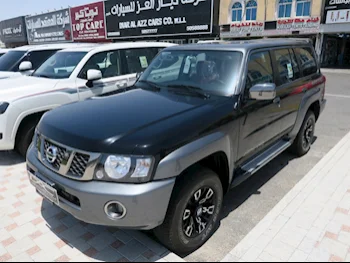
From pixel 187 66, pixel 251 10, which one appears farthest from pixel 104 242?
pixel 251 10

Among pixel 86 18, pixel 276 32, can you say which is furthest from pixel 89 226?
pixel 86 18

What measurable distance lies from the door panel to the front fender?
1.63 feet

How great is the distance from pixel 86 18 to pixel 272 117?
124 ft

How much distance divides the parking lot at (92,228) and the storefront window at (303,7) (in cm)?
2249

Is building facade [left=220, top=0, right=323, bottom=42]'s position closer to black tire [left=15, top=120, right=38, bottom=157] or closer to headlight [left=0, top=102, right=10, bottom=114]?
black tire [left=15, top=120, right=38, bottom=157]

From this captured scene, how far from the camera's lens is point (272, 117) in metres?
3.70

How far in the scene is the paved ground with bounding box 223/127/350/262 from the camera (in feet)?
8.20

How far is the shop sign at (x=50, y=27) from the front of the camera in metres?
38.6

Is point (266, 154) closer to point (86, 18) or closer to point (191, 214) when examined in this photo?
point (191, 214)

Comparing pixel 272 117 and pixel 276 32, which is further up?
pixel 276 32

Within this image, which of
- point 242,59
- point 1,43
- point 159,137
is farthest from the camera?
point 1,43

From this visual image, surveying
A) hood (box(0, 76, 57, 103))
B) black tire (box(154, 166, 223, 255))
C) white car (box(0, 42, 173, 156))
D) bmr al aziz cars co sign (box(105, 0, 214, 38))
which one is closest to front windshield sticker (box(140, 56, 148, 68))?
white car (box(0, 42, 173, 156))

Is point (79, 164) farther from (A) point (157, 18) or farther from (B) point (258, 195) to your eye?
(A) point (157, 18)

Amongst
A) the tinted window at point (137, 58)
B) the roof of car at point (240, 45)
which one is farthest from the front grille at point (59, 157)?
the tinted window at point (137, 58)
